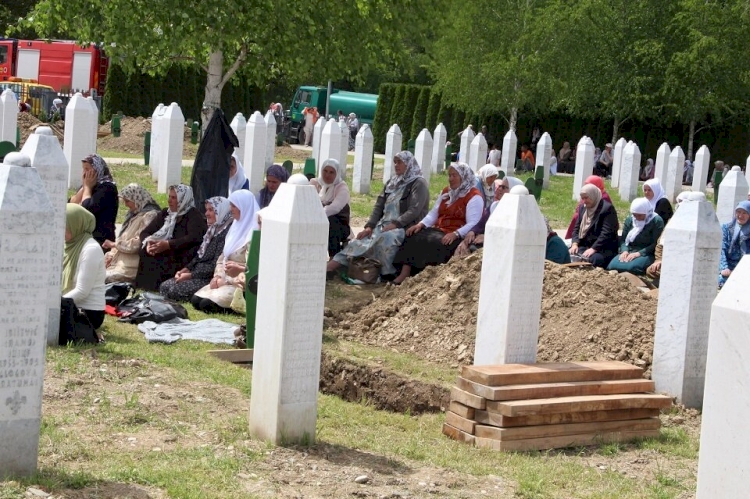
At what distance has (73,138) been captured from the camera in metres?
18.0

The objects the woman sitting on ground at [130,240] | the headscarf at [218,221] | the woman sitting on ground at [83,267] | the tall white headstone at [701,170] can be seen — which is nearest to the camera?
the woman sitting on ground at [83,267]

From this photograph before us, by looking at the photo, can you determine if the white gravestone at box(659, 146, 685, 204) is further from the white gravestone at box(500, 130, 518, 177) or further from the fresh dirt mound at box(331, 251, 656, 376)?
the fresh dirt mound at box(331, 251, 656, 376)

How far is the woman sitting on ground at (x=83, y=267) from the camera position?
8.14 m

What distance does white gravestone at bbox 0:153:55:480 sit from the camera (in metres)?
4.74

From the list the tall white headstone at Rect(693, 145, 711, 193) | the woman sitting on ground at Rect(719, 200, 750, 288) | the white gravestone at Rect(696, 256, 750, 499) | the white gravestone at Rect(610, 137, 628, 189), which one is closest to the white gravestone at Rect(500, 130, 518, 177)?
the white gravestone at Rect(610, 137, 628, 189)

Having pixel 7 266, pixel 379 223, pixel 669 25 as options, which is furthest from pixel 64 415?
pixel 669 25

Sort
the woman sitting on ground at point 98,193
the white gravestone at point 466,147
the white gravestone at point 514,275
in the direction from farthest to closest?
the white gravestone at point 466,147, the woman sitting on ground at point 98,193, the white gravestone at point 514,275

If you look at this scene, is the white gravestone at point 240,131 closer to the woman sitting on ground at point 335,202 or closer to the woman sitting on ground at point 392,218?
the woman sitting on ground at point 335,202

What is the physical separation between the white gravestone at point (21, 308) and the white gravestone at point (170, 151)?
13888 mm

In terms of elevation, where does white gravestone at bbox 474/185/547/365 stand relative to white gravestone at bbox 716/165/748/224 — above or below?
below

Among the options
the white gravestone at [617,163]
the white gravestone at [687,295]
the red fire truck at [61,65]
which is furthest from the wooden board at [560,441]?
the red fire truck at [61,65]

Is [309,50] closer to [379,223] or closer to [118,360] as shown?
[379,223]

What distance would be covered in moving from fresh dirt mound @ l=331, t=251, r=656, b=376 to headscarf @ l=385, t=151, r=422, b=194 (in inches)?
80.4

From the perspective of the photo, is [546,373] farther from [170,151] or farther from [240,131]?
[240,131]
